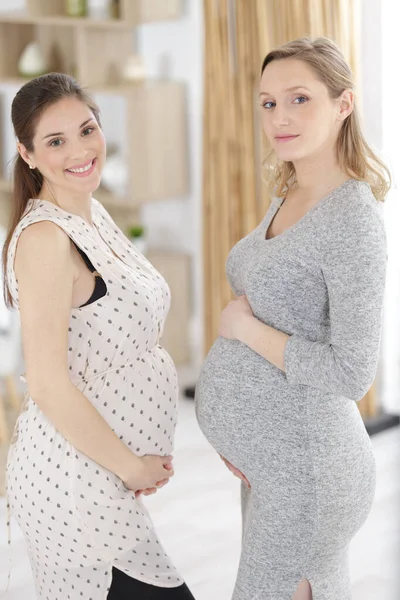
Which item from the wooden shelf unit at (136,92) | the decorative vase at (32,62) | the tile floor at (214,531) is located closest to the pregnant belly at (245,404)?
the tile floor at (214,531)

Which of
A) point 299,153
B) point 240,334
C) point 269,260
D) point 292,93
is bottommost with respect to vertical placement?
point 240,334

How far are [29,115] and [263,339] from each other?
631 mm

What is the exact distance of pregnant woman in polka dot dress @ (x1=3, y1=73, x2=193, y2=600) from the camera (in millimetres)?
1719

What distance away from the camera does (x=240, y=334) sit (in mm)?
1771

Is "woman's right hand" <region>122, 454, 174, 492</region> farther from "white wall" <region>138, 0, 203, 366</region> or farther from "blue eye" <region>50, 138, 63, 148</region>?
"white wall" <region>138, 0, 203, 366</region>

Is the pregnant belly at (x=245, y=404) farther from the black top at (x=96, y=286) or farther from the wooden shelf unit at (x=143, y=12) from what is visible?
the wooden shelf unit at (x=143, y=12)

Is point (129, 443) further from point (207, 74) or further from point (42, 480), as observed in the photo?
point (207, 74)

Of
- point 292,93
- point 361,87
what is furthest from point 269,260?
point 361,87

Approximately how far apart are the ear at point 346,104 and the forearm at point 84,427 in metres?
0.71

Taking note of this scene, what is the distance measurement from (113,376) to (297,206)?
0.49m

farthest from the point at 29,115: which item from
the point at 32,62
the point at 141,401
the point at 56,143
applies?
the point at 32,62

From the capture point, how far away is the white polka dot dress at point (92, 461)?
1.79m

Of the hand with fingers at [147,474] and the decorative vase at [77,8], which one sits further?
the decorative vase at [77,8]

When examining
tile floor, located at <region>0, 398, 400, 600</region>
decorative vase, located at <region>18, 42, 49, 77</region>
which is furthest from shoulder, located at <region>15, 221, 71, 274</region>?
decorative vase, located at <region>18, 42, 49, 77</region>
